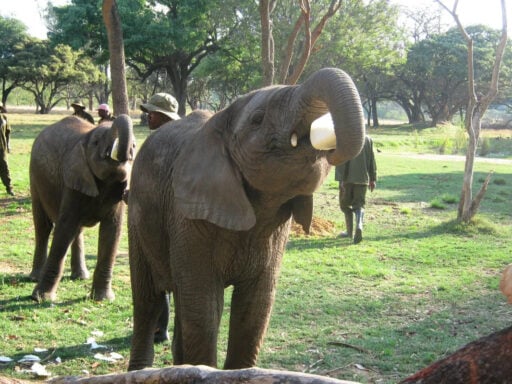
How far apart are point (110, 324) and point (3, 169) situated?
9.03m

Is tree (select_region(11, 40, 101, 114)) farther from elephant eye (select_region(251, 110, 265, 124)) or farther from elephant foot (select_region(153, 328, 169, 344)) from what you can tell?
elephant eye (select_region(251, 110, 265, 124))

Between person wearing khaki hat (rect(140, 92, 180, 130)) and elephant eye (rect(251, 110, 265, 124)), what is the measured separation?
3.00 metres

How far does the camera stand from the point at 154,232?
474cm

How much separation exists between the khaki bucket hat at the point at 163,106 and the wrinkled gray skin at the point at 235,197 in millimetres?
1584

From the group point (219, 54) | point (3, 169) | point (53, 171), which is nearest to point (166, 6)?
point (219, 54)

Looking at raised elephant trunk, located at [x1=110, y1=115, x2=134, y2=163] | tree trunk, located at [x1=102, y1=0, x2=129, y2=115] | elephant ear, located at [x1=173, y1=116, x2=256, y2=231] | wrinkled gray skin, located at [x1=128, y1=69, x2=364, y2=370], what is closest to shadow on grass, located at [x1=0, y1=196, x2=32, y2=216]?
tree trunk, located at [x1=102, y1=0, x2=129, y2=115]

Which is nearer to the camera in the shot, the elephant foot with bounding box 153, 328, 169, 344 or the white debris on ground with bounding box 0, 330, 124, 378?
the white debris on ground with bounding box 0, 330, 124, 378

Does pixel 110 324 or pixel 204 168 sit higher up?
pixel 204 168

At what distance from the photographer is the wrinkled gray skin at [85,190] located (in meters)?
6.96

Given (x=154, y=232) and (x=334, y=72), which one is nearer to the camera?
(x=334, y=72)

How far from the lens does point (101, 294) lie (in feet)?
24.5

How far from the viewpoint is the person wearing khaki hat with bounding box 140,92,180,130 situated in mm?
6551

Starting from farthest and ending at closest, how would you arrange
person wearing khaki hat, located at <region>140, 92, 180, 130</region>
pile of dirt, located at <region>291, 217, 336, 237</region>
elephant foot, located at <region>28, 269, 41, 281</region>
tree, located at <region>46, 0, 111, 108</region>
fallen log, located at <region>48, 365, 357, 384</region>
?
tree, located at <region>46, 0, 111, 108</region> → pile of dirt, located at <region>291, 217, 336, 237</region> → elephant foot, located at <region>28, 269, 41, 281</region> → person wearing khaki hat, located at <region>140, 92, 180, 130</region> → fallen log, located at <region>48, 365, 357, 384</region>

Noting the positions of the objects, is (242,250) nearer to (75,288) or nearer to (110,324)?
(110,324)
